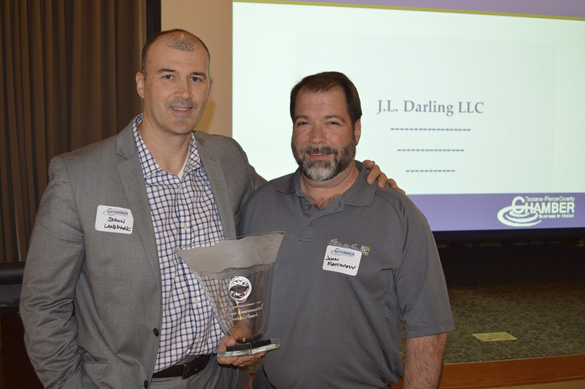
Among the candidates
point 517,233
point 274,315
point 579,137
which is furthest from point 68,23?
point 579,137

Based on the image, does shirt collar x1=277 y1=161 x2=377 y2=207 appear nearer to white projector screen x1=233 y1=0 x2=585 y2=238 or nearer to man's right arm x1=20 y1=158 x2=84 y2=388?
man's right arm x1=20 y1=158 x2=84 y2=388

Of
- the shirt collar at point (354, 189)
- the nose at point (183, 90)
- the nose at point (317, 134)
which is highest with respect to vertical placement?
the nose at point (183, 90)

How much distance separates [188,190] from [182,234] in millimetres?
170

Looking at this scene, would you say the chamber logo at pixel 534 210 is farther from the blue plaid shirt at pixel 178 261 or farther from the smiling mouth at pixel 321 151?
the blue plaid shirt at pixel 178 261

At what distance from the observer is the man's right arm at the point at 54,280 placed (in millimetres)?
1671

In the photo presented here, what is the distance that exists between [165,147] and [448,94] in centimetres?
284

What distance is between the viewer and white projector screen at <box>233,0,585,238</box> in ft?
12.6

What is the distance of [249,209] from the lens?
2.14 m

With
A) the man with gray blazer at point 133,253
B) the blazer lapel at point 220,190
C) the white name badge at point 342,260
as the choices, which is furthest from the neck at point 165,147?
the white name badge at point 342,260

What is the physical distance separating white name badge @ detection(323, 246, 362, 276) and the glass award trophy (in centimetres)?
29

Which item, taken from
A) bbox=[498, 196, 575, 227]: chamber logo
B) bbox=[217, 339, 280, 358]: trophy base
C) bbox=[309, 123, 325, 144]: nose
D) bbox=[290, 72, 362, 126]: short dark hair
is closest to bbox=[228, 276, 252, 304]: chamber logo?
bbox=[217, 339, 280, 358]: trophy base

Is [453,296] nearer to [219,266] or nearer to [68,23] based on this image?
[219,266]

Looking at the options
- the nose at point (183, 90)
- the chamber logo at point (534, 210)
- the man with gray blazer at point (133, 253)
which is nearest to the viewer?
the man with gray blazer at point (133, 253)

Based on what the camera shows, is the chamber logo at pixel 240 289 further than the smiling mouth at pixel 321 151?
No
